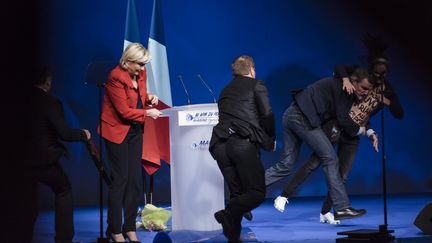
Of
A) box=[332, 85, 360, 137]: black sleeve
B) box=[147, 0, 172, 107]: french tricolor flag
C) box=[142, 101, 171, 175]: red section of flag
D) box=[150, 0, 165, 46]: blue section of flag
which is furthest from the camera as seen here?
box=[150, 0, 165, 46]: blue section of flag

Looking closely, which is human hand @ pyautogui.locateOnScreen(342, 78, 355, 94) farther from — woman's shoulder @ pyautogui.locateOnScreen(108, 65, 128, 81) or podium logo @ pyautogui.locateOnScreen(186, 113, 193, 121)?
woman's shoulder @ pyautogui.locateOnScreen(108, 65, 128, 81)

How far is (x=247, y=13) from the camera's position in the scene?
29.8ft

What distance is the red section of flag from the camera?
729 centimetres

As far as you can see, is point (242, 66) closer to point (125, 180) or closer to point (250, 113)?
point (250, 113)

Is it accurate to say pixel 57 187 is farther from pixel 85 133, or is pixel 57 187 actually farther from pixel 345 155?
pixel 345 155

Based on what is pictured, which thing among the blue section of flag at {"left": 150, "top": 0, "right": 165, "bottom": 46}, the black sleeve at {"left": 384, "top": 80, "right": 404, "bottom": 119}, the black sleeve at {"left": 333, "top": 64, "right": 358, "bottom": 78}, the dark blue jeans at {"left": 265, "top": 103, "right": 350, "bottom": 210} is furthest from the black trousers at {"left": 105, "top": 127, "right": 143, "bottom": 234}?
the blue section of flag at {"left": 150, "top": 0, "right": 165, "bottom": 46}

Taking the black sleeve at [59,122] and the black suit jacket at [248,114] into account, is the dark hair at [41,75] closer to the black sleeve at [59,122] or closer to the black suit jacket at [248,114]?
the black sleeve at [59,122]

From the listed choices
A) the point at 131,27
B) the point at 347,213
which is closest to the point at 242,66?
the point at 347,213

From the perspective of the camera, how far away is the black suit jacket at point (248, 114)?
224 inches

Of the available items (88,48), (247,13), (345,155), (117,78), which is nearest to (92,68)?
(117,78)

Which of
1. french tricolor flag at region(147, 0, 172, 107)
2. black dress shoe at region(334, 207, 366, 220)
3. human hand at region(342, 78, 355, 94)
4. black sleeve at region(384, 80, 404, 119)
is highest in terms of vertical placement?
french tricolor flag at region(147, 0, 172, 107)

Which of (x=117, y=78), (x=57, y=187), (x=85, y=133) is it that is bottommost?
(x=57, y=187)

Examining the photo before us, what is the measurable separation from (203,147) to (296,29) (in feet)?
10.5

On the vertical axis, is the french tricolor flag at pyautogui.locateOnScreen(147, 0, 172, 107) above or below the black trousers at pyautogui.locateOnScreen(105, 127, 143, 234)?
above
